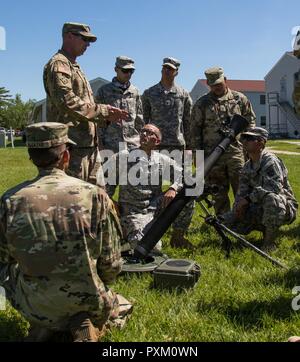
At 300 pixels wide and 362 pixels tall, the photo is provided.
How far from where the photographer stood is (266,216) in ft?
18.8

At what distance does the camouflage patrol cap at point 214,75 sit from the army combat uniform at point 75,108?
1907 mm

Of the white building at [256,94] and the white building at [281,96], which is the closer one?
the white building at [281,96]

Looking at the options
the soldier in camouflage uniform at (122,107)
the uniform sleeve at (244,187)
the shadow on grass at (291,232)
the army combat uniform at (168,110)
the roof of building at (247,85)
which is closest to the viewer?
the uniform sleeve at (244,187)

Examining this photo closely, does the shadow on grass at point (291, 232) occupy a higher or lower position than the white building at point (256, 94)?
lower

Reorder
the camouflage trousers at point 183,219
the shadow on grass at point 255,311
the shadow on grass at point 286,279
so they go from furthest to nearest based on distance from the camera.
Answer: the camouflage trousers at point 183,219 → the shadow on grass at point 286,279 → the shadow on grass at point 255,311

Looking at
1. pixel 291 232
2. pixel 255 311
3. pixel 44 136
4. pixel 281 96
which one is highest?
pixel 281 96

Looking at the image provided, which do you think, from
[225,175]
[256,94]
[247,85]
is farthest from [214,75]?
[247,85]

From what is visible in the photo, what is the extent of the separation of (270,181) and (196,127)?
1596 mm

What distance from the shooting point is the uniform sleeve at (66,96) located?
16.1 feet

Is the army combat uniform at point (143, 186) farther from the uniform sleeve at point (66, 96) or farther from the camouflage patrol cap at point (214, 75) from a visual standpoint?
the camouflage patrol cap at point (214, 75)

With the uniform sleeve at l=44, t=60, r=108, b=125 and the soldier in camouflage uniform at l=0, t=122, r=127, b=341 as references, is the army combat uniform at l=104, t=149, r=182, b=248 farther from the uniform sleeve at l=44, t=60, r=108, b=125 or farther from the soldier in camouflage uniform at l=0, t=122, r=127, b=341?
the soldier in camouflage uniform at l=0, t=122, r=127, b=341

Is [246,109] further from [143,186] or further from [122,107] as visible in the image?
[143,186]

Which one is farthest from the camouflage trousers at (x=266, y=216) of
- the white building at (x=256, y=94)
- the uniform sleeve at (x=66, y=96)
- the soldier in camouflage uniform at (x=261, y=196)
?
the white building at (x=256, y=94)

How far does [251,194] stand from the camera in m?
5.96
